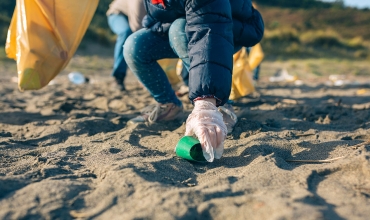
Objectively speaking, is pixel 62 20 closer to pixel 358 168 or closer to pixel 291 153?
pixel 291 153

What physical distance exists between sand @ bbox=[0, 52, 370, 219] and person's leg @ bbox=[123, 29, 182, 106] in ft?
0.89

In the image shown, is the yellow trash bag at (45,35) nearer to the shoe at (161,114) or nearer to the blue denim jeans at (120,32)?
the shoe at (161,114)

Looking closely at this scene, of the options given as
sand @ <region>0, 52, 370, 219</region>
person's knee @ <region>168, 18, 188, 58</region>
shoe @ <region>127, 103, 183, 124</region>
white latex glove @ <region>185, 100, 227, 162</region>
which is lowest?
Result: shoe @ <region>127, 103, 183, 124</region>

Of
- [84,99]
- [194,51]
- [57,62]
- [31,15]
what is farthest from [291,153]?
[84,99]

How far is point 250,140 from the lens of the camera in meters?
2.03

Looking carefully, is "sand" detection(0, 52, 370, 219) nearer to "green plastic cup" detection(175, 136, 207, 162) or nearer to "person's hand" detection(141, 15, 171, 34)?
"green plastic cup" detection(175, 136, 207, 162)

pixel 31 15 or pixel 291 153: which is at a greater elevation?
pixel 31 15

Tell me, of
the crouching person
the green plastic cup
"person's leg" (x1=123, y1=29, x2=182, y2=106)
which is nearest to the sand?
the green plastic cup

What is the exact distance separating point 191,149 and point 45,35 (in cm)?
133

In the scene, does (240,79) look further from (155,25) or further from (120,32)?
(155,25)

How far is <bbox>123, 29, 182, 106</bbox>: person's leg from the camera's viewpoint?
2385 millimetres

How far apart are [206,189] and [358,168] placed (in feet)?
1.94

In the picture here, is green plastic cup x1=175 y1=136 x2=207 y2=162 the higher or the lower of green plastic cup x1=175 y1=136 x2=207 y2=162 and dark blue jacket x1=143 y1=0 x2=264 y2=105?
the lower

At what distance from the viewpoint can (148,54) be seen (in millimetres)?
2408
